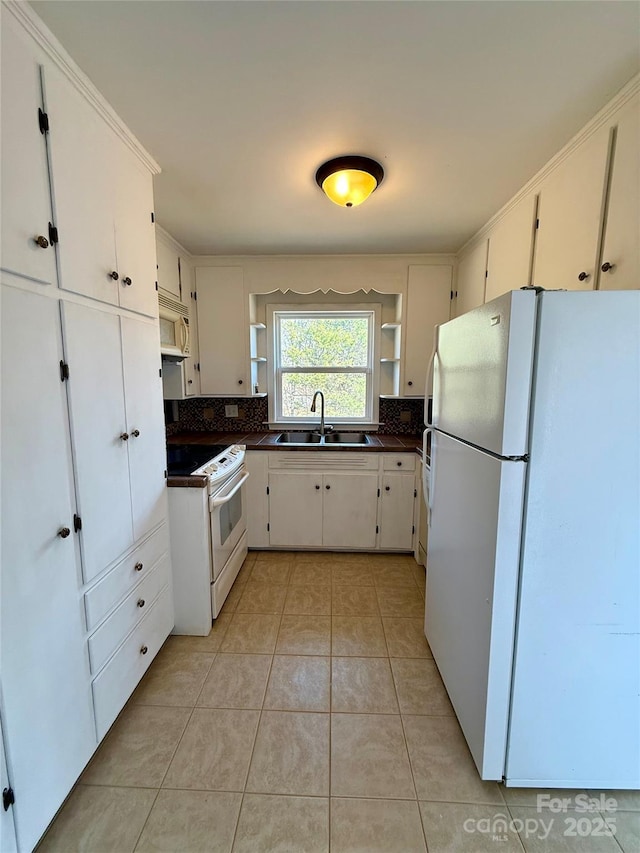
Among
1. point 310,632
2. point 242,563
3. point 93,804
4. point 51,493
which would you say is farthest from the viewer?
point 242,563

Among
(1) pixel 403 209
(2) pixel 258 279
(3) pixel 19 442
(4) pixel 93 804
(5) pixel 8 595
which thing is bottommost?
(4) pixel 93 804

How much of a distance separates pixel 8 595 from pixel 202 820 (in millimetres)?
965

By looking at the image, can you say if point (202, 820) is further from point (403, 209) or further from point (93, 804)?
point (403, 209)

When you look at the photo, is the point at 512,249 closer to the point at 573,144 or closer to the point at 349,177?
the point at 573,144

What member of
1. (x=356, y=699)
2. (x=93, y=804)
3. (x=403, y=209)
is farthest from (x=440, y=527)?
(x=403, y=209)

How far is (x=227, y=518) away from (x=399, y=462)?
4.32 ft

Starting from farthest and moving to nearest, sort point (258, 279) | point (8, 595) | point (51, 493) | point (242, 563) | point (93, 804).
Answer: point (258, 279)
point (242, 563)
point (93, 804)
point (51, 493)
point (8, 595)

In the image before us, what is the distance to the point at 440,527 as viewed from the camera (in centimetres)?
162

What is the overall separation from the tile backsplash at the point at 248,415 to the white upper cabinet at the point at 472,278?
36.3 inches

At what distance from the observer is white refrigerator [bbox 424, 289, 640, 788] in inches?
39.1

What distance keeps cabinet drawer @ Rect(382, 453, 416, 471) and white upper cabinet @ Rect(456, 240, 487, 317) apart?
3.64 ft

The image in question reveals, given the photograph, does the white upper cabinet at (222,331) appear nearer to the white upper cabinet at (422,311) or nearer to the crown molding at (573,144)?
the white upper cabinet at (422,311)

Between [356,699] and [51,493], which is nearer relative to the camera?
[51,493]

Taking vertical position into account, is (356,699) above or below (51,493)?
below
